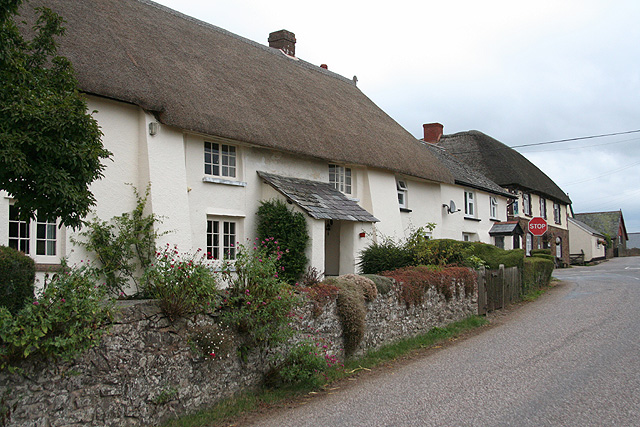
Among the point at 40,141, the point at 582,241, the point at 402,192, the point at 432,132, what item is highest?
the point at 432,132

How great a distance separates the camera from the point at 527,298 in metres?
19.1

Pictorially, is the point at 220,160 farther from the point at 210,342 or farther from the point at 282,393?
the point at 210,342

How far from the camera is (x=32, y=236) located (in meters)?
11.5

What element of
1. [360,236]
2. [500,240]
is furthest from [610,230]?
[360,236]

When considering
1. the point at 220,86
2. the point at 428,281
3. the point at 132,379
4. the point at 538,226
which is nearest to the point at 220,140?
the point at 220,86

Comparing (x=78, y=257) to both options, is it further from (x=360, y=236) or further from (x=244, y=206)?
(x=360, y=236)

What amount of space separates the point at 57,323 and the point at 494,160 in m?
35.4

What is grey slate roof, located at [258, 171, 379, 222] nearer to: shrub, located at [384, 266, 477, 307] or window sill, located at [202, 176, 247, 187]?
window sill, located at [202, 176, 247, 187]

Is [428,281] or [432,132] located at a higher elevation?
[432,132]

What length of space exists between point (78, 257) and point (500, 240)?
928 inches

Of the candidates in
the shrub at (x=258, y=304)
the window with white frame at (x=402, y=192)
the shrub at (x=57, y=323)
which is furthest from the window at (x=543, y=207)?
the shrub at (x=57, y=323)

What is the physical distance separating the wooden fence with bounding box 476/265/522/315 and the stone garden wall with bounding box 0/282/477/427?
9.14 metres

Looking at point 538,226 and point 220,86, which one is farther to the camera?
point 538,226

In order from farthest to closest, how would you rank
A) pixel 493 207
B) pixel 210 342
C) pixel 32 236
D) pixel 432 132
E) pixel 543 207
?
pixel 543 207
pixel 432 132
pixel 493 207
pixel 32 236
pixel 210 342
